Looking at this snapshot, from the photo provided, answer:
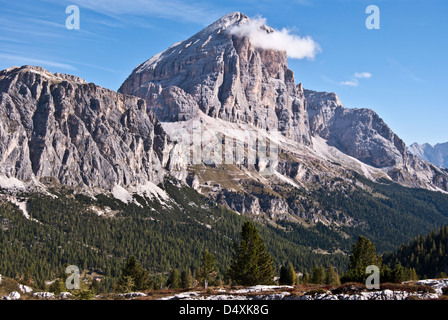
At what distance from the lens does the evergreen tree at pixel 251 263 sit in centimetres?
9650

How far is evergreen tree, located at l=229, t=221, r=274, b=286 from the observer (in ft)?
317

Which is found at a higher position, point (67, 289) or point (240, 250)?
point (240, 250)

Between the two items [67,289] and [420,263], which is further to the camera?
[420,263]

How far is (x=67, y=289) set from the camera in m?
102

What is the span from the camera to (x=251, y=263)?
96438mm
